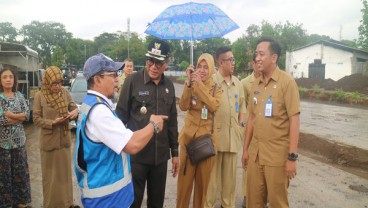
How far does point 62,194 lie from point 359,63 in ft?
102

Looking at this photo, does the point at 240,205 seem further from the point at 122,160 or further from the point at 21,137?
the point at 21,137

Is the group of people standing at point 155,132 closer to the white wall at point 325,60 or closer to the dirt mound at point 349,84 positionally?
the dirt mound at point 349,84

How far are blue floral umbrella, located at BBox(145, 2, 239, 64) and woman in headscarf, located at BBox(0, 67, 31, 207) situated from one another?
2159 millimetres

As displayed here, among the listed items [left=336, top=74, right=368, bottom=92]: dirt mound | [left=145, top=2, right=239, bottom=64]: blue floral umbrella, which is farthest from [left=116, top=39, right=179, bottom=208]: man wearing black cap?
[left=336, top=74, right=368, bottom=92]: dirt mound

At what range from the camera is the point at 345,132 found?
9688 millimetres

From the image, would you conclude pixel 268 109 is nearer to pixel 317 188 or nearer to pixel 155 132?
pixel 155 132

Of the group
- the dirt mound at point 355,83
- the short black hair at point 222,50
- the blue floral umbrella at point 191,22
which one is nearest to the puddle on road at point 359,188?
the short black hair at point 222,50

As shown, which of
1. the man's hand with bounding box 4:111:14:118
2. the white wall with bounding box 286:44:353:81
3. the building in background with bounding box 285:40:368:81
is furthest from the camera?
the white wall with bounding box 286:44:353:81

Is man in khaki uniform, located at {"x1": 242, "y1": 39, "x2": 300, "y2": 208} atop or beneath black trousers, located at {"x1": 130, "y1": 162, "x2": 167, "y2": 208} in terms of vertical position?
atop

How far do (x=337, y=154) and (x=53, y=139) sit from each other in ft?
19.6

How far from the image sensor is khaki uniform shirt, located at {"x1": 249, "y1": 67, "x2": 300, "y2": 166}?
3.09 m

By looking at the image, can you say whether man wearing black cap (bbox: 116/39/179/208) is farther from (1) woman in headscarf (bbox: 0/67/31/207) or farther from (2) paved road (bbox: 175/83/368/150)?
(2) paved road (bbox: 175/83/368/150)

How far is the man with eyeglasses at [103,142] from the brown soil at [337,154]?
17.1 feet

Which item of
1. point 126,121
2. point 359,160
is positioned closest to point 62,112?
point 126,121
